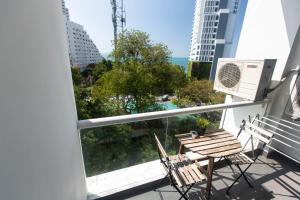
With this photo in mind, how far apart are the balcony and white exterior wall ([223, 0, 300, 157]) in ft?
0.84

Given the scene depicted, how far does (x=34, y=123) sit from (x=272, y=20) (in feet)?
10.6

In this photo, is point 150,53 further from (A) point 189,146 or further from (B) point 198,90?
(A) point 189,146

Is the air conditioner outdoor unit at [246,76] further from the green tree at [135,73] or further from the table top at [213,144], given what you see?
the green tree at [135,73]

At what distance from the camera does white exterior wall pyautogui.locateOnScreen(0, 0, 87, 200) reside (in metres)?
0.56

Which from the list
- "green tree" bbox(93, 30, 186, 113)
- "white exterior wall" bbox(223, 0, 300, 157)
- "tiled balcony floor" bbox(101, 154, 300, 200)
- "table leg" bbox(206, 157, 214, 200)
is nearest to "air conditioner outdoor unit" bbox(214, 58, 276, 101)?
"white exterior wall" bbox(223, 0, 300, 157)

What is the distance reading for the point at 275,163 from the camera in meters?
2.70

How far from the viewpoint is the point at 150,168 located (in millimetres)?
2314

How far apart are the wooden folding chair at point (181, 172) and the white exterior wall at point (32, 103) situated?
36.8 inches

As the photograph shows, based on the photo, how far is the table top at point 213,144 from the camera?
1794 mm

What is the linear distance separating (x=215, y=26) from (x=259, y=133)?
1710 inches

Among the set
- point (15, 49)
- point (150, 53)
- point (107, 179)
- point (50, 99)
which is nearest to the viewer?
point (15, 49)

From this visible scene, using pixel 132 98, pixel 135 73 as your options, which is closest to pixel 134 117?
pixel 135 73

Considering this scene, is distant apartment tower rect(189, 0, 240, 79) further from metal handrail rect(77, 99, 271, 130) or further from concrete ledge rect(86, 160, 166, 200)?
concrete ledge rect(86, 160, 166, 200)

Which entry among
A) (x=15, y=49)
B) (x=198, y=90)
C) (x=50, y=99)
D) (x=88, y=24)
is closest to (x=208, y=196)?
(x=50, y=99)
